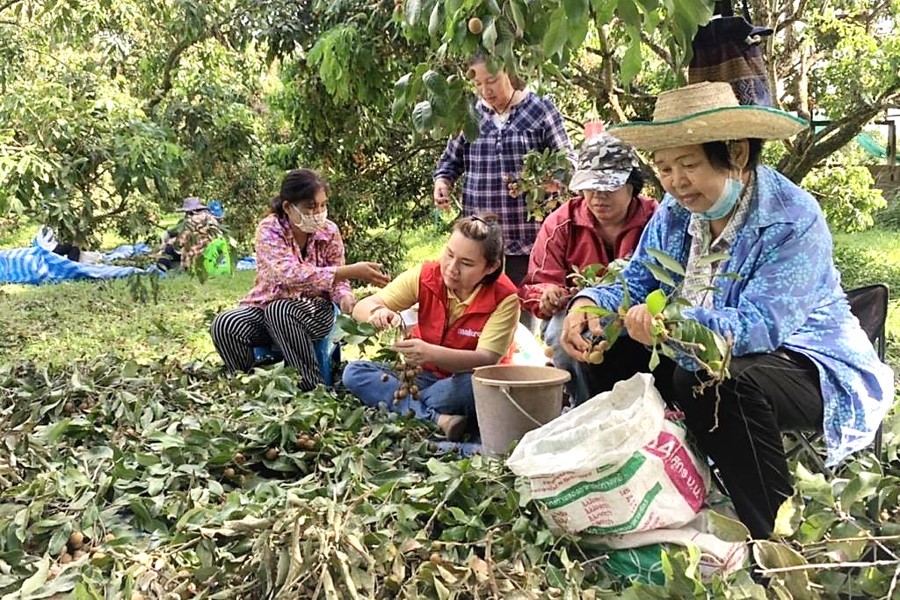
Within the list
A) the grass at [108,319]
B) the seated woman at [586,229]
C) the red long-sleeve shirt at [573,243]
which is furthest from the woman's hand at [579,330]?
the grass at [108,319]

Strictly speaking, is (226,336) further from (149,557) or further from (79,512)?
(149,557)

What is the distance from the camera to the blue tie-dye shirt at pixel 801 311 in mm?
1907

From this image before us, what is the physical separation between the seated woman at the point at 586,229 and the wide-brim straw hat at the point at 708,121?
2.22ft

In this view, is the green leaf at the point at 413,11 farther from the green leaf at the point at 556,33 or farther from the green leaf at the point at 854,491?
the green leaf at the point at 854,491

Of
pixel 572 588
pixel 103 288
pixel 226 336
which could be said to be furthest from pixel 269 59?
pixel 572 588

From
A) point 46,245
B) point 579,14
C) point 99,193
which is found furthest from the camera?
point 46,245

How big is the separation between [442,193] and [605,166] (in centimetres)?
99

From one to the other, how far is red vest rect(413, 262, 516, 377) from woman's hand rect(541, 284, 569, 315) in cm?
22

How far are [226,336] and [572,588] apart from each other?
218 centimetres

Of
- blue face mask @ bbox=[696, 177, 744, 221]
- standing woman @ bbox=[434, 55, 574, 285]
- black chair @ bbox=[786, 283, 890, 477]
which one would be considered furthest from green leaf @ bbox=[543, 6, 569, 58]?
standing woman @ bbox=[434, 55, 574, 285]

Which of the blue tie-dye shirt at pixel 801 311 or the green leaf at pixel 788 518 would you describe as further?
the blue tie-dye shirt at pixel 801 311

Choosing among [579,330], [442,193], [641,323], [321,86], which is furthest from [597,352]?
[321,86]

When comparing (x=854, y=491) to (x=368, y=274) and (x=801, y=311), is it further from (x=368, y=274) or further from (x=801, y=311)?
(x=368, y=274)

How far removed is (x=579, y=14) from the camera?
4.98ft
